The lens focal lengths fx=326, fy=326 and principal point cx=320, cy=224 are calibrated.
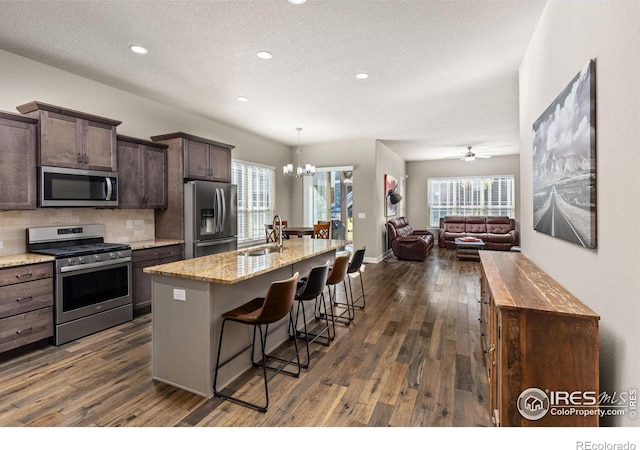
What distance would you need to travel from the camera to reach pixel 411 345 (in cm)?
319

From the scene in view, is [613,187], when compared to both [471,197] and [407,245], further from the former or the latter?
[471,197]

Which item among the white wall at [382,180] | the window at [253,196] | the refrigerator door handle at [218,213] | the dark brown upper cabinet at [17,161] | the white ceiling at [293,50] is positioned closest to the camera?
the white ceiling at [293,50]

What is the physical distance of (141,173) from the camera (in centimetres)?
425

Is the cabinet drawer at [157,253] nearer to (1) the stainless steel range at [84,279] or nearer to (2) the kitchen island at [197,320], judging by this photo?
(1) the stainless steel range at [84,279]

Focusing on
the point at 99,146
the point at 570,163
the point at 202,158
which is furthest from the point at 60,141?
the point at 570,163

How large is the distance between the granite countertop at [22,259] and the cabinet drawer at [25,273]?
0.15 feet

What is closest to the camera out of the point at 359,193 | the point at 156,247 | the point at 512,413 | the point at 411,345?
the point at 512,413

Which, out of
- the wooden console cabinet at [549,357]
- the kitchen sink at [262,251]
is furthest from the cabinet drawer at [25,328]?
the wooden console cabinet at [549,357]

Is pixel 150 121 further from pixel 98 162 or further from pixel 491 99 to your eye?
pixel 491 99

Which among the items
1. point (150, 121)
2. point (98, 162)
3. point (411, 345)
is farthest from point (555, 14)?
point (150, 121)

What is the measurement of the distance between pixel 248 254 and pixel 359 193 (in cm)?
455

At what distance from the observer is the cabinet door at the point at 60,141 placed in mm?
3159

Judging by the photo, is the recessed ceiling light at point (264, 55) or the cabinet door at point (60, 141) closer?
the cabinet door at point (60, 141)

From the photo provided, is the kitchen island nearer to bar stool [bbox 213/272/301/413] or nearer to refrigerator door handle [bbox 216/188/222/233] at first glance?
bar stool [bbox 213/272/301/413]
